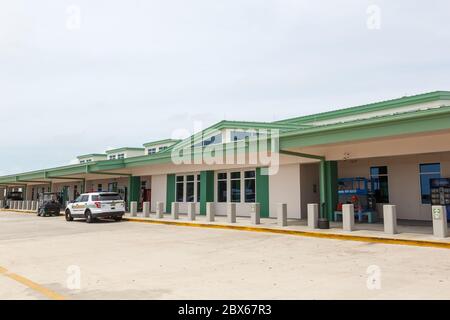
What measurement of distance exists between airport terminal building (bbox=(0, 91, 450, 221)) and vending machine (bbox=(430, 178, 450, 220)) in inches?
1.6

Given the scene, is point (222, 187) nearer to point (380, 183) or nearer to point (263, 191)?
point (263, 191)

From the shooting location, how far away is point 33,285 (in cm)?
724

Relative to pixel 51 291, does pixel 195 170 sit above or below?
above

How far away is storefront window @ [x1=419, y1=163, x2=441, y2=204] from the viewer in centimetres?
1834

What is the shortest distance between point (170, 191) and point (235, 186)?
668cm

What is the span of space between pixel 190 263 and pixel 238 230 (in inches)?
309

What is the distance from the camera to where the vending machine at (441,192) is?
17.4 m

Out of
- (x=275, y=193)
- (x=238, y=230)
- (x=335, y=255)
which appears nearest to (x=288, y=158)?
(x=275, y=193)

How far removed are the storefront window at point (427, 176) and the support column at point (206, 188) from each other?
12507 mm

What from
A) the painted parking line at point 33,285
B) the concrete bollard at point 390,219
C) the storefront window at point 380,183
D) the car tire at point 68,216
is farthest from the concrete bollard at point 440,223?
the car tire at point 68,216

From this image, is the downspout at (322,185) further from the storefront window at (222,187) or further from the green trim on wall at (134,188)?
the green trim on wall at (134,188)

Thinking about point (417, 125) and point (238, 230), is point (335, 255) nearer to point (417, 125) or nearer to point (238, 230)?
point (417, 125)

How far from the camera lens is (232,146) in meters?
19.8
